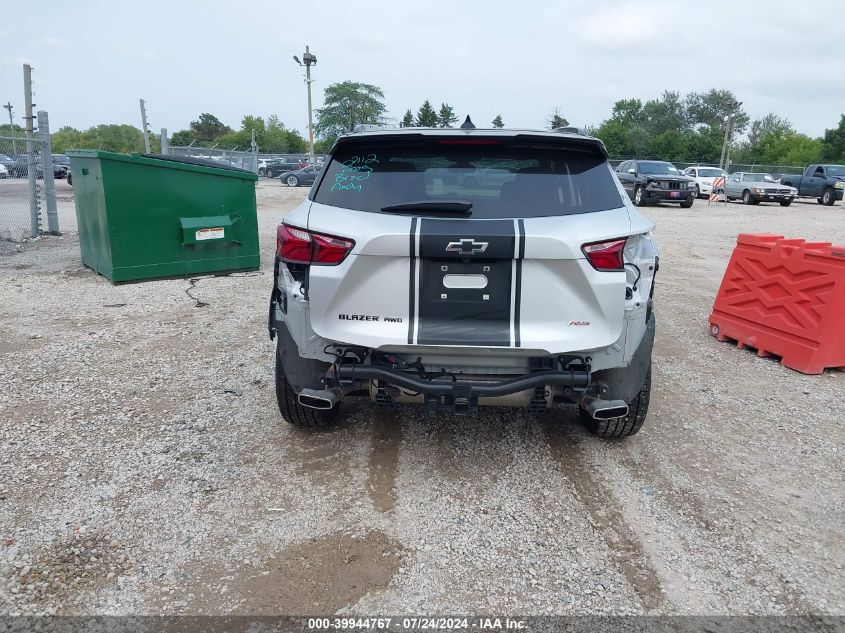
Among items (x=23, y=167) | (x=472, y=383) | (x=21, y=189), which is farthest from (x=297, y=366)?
(x=21, y=189)

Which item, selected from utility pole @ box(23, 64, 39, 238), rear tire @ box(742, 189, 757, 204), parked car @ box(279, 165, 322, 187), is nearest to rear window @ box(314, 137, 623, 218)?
utility pole @ box(23, 64, 39, 238)

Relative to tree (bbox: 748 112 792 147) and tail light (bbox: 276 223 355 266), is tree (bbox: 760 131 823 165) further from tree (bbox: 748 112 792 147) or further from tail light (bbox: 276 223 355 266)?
tail light (bbox: 276 223 355 266)

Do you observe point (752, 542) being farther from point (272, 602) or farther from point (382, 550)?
point (272, 602)

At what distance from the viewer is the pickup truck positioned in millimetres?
26656

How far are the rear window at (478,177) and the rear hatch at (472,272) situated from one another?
0.01 metres

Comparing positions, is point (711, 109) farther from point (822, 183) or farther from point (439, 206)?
point (439, 206)

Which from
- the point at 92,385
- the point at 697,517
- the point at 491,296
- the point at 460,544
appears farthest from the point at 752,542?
the point at 92,385

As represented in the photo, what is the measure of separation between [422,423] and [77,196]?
278 inches

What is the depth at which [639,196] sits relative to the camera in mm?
22734

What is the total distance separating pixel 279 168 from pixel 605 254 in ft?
120

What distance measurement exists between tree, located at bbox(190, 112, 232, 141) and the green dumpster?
9766 centimetres

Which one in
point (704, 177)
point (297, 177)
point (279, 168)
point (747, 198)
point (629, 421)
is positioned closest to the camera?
point (629, 421)

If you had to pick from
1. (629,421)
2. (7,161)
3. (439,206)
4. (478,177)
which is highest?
(7,161)

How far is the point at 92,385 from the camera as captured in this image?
4.69 metres
